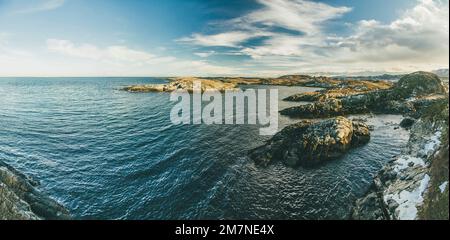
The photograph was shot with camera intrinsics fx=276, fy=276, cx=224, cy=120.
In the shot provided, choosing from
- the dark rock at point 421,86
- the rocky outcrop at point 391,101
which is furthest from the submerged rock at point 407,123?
the dark rock at point 421,86

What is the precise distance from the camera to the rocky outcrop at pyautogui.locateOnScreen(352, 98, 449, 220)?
1572 centimetres

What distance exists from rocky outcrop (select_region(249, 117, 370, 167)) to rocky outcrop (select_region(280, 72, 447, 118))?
2649 centimetres

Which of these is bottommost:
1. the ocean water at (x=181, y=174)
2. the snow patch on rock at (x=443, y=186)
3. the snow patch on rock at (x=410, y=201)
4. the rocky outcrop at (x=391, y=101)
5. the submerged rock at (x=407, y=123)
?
the ocean water at (x=181, y=174)

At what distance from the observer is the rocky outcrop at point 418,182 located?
51.6ft

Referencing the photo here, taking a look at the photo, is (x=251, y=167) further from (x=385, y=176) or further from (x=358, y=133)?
(x=358, y=133)

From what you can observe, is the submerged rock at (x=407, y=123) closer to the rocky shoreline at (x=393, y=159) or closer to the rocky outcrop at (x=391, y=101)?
the rocky shoreline at (x=393, y=159)

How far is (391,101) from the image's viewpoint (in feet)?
235

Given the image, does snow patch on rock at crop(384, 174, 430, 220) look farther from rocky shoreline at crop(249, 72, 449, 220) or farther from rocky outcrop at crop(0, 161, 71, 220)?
rocky outcrop at crop(0, 161, 71, 220)

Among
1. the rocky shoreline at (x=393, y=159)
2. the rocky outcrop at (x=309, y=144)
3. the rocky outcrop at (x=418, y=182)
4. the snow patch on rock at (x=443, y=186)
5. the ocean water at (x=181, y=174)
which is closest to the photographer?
the snow patch on rock at (x=443, y=186)

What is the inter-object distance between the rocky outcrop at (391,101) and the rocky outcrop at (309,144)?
86.9ft

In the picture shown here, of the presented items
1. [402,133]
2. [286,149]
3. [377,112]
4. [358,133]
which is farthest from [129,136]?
[377,112]

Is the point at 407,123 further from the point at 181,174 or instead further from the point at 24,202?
the point at 24,202

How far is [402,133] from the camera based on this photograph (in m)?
46.8
